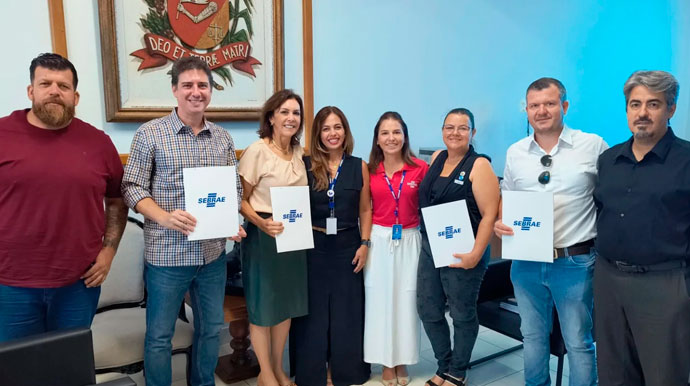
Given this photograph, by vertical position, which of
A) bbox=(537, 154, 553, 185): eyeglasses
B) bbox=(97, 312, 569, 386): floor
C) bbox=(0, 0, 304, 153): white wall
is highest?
bbox=(0, 0, 304, 153): white wall

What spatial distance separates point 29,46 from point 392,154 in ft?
6.48

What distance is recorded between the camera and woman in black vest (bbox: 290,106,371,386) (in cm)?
243

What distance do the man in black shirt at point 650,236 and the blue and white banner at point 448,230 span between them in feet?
1.97

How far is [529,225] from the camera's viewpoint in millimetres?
2021

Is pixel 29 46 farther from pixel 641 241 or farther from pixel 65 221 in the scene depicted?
pixel 641 241

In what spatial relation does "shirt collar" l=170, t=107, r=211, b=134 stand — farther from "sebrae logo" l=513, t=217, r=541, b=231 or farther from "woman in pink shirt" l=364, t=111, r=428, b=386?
"sebrae logo" l=513, t=217, r=541, b=231

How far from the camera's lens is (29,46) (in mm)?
2396

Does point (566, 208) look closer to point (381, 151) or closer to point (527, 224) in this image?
point (527, 224)

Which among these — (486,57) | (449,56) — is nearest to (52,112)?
(449,56)

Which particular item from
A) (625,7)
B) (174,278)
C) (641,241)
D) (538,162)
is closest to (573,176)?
(538,162)

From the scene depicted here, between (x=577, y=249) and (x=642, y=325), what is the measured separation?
1.23 feet

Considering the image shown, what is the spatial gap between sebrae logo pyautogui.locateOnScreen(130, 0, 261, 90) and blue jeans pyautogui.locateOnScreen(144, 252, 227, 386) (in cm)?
132

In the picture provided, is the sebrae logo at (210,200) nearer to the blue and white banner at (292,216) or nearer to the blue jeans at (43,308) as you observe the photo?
the blue and white banner at (292,216)

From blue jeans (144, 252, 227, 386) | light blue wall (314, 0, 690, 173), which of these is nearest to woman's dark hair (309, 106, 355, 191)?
blue jeans (144, 252, 227, 386)
